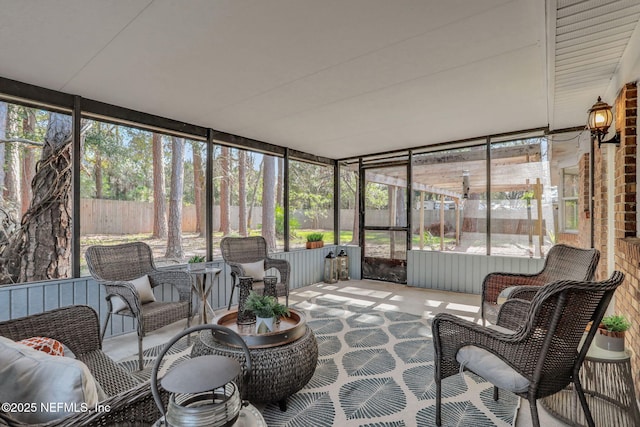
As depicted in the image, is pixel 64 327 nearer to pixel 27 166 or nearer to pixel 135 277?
pixel 135 277

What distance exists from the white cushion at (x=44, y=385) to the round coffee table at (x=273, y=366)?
106cm

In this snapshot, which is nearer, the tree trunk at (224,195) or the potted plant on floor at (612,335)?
the potted plant on floor at (612,335)

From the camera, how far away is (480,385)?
2.44 metres

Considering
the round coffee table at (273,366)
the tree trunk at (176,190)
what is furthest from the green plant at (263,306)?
the tree trunk at (176,190)

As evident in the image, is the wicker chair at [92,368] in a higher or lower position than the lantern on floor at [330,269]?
higher

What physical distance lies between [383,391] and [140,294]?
95.4 inches

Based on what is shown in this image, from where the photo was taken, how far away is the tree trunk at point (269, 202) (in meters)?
6.14

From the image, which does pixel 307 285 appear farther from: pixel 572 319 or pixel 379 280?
pixel 572 319

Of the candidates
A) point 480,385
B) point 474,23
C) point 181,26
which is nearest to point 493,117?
point 474,23

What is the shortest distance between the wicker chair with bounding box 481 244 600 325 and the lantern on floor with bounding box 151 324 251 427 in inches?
102

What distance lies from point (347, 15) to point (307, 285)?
4.68 m

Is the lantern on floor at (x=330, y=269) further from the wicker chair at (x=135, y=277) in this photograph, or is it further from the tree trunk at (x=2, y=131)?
the tree trunk at (x=2, y=131)

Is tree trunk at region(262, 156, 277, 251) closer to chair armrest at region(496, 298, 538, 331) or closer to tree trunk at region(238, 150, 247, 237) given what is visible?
tree trunk at region(238, 150, 247, 237)

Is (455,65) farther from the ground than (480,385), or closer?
farther from the ground
